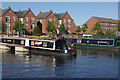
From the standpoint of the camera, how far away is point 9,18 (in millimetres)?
72562

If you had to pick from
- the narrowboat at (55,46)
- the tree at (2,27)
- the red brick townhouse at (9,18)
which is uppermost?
the red brick townhouse at (9,18)

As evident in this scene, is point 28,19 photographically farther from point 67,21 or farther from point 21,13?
point 67,21

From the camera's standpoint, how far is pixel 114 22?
110m

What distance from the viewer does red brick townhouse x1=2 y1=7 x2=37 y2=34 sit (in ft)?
236

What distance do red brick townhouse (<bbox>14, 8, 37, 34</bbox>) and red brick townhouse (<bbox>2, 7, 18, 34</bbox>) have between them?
276 centimetres

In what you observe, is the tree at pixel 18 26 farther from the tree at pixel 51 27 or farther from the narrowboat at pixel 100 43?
the narrowboat at pixel 100 43

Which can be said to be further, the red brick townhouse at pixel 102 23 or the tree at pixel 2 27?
the red brick townhouse at pixel 102 23

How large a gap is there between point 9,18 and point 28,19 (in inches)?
313

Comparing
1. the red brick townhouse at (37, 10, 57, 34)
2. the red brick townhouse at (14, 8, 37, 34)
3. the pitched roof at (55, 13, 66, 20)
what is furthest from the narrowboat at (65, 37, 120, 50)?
the pitched roof at (55, 13, 66, 20)

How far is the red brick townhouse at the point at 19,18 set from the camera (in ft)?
236

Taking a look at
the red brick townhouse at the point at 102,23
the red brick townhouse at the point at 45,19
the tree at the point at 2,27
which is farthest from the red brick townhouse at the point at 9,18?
the red brick townhouse at the point at 102,23

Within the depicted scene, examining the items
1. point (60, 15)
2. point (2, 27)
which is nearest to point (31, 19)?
point (2, 27)

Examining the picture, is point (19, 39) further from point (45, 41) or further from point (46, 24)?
point (46, 24)

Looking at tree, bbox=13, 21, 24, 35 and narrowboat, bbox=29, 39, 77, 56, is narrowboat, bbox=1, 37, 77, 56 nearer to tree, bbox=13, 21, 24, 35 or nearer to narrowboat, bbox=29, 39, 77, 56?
narrowboat, bbox=29, 39, 77, 56
